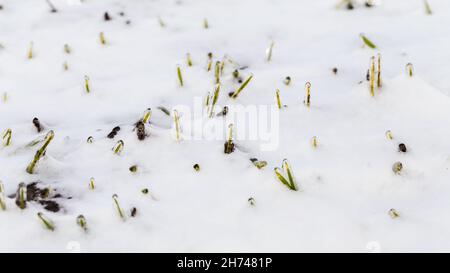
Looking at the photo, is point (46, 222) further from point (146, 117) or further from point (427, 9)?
point (427, 9)

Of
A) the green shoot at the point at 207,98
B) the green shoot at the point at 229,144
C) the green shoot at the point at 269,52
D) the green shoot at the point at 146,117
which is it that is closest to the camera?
the green shoot at the point at 229,144

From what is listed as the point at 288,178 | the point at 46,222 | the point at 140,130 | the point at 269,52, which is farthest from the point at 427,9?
the point at 46,222

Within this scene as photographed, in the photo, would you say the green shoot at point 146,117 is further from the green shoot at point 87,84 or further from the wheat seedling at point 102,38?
the wheat seedling at point 102,38

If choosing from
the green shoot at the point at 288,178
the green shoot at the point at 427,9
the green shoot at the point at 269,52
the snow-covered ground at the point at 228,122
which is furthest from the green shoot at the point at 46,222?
the green shoot at the point at 427,9

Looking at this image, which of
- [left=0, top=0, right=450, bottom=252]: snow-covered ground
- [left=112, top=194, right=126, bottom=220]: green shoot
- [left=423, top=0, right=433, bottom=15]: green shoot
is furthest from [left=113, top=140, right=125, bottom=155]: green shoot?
[left=423, top=0, right=433, bottom=15]: green shoot

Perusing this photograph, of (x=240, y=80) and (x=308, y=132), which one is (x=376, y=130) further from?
(x=240, y=80)
